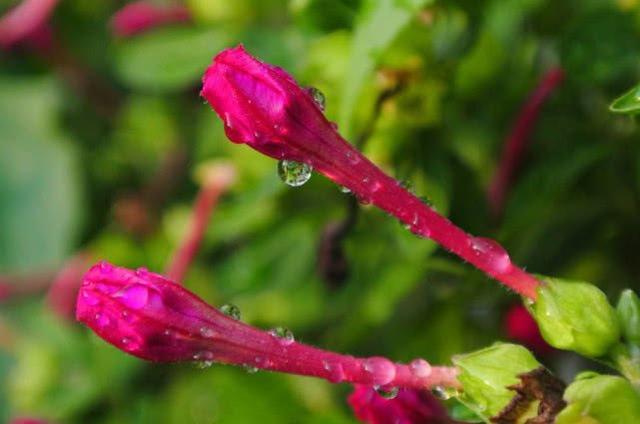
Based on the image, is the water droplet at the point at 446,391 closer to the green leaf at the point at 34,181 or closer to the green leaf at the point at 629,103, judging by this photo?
the green leaf at the point at 629,103

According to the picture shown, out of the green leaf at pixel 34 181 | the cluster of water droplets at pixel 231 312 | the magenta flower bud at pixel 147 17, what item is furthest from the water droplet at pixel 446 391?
the green leaf at pixel 34 181

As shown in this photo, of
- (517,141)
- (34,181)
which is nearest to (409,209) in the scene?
(517,141)

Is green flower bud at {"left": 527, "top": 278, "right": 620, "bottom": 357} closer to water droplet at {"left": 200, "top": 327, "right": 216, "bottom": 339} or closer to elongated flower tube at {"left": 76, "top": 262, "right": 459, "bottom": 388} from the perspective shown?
elongated flower tube at {"left": 76, "top": 262, "right": 459, "bottom": 388}

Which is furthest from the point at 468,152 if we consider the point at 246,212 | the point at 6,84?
the point at 6,84

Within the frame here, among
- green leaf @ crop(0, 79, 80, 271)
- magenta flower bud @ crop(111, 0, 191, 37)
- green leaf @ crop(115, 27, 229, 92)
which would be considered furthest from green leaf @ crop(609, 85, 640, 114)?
green leaf @ crop(0, 79, 80, 271)

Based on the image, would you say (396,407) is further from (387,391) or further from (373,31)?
(373,31)

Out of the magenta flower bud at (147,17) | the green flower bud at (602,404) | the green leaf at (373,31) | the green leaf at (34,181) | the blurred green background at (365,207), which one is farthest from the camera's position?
the green leaf at (34,181)
